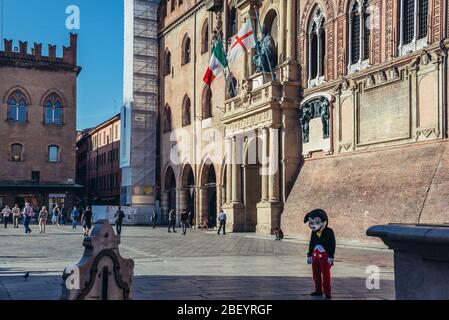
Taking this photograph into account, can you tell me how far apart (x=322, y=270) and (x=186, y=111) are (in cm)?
3432

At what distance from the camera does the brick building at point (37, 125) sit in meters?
51.1

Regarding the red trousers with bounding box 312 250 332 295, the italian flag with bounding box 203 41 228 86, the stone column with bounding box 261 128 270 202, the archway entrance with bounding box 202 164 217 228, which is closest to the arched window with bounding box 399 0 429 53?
the stone column with bounding box 261 128 270 202

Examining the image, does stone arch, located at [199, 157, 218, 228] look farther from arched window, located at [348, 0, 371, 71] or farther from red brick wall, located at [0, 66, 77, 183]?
red brick wall, located at [0, 66, 77, 183]

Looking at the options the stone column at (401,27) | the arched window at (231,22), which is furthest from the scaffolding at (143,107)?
the stone column at (401,27)

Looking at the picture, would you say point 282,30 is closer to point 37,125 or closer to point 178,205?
point 178,205

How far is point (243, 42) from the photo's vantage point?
30.5 metres

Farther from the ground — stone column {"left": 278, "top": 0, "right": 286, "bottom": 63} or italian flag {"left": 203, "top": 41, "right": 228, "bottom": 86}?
stone column {"left": 278, "top": 0, "right": 286, "bottom": 63}

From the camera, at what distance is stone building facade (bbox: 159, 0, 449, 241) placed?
65.6 feet

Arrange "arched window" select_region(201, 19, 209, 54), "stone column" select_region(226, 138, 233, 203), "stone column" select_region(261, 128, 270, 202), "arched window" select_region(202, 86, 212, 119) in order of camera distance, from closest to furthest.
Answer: "stone column" select_region(261, 128, 270, 202), "stone column" select_region(226, 138, 233, 203), "arched window" select_region(202, 86, 212, 119), "arched window" select_region(201, 19, 209, 54)

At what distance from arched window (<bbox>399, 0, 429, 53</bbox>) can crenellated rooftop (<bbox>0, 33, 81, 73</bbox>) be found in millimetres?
37765

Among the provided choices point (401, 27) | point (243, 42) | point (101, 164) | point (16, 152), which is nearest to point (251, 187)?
point (243, 42)

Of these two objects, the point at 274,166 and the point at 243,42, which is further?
the point at 243,42

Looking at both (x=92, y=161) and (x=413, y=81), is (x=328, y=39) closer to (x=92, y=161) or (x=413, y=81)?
(x=413, y=81)
